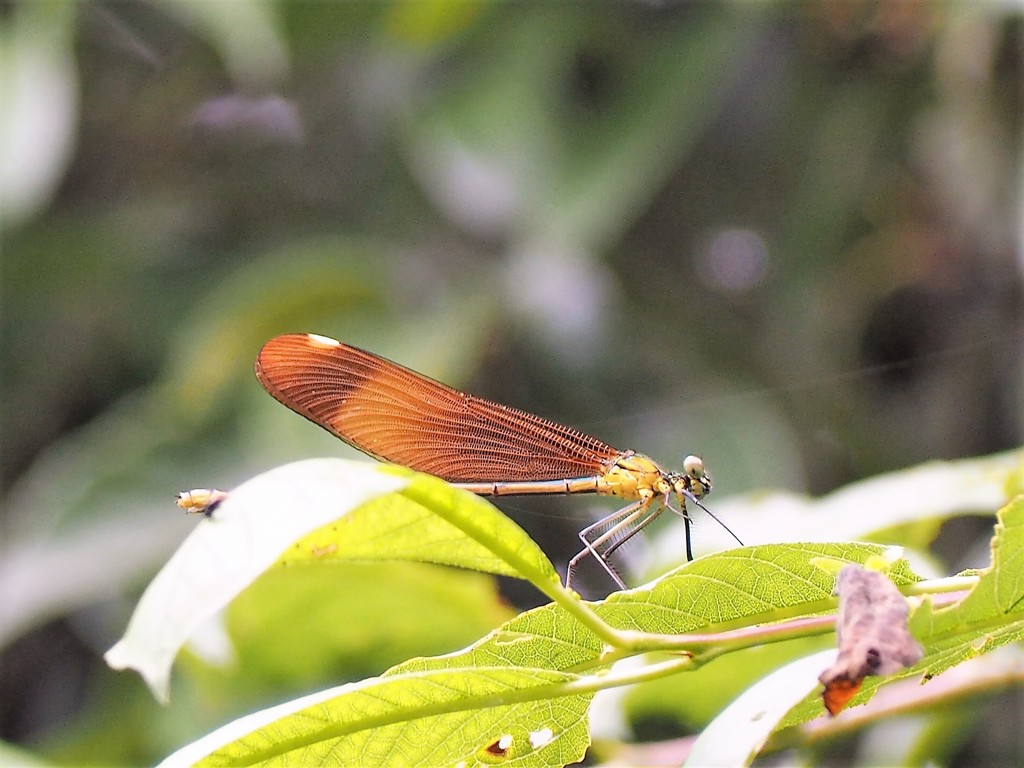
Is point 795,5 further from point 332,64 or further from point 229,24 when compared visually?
point 229,24

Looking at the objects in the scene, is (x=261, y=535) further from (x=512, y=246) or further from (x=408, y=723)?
(x=512, y=246)

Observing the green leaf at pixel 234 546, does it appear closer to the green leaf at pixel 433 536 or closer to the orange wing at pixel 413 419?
the green leaf at pixel 433 536

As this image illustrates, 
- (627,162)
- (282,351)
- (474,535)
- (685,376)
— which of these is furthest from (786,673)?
(685,376)

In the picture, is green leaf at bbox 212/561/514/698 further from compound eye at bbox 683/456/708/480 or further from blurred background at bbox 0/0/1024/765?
blurred background at bbox 0/0/1024/765

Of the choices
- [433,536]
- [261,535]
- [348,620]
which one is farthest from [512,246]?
[261,535]

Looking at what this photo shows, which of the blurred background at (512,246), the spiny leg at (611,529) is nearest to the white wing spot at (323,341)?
the spiny leg at (611,529)

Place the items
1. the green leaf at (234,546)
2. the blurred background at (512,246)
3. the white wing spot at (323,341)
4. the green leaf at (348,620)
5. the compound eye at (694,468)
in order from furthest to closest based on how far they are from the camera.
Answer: the blurred background at (512,246) < the green leaf at (348,620) < the compound eye at (694,468) < the white wing spot at (323,341) < the green leaf at (234,546)
